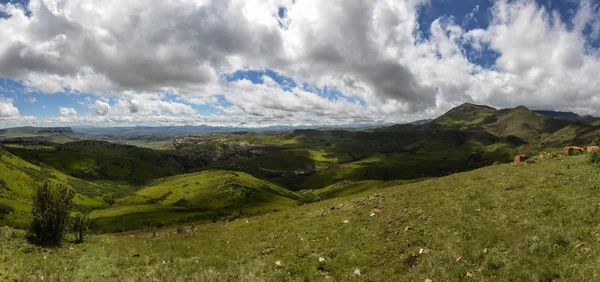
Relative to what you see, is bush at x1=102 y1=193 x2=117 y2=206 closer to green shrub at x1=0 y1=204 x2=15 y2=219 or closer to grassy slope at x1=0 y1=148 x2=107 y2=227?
grassy slope at x1=0 y1=148 x2=107 y2=227

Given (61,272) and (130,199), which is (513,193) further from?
(130,199)

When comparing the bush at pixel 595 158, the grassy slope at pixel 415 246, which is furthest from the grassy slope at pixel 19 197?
the bush at pixel 595 158

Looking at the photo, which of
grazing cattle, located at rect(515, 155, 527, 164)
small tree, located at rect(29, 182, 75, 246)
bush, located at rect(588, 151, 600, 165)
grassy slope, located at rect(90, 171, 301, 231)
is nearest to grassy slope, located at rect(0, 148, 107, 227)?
grassy slope, located at rect(90, 171, 301, 231)

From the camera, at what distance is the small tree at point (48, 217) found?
30.5 meters

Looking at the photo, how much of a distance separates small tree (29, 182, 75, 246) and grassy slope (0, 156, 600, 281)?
2589 mm

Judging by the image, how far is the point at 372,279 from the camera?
17.4m

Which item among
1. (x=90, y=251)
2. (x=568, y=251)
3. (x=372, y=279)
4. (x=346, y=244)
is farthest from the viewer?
(x=90, y=251)

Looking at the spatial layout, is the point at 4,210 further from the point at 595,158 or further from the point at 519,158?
the point at 595,158

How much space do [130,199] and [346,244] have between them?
638 ft

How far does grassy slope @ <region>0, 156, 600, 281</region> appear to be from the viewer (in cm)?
1599

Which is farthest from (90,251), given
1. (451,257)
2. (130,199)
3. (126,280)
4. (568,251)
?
(130,199)

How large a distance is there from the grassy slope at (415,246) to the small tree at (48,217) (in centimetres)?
259

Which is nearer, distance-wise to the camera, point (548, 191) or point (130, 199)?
point (548, 191)

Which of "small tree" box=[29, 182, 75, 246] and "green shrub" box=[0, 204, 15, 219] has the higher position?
"small tree" box=[29, 182, 75, 246]
